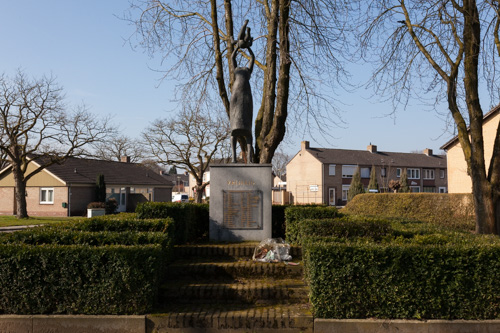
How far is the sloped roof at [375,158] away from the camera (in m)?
59.2

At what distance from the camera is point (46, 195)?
128ft

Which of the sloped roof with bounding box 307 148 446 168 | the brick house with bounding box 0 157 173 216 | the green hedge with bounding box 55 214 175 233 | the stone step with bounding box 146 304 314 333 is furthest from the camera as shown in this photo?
the sloped roof with bounding box 307 148 446 168

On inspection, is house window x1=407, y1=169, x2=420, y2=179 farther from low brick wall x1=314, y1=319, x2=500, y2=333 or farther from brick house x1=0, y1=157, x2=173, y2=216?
A: low brick wall x1=314, y1=319, x2=500, y2=333

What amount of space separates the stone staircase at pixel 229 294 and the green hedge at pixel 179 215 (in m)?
0.72

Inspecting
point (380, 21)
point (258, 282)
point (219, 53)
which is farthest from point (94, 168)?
point (258, 282)

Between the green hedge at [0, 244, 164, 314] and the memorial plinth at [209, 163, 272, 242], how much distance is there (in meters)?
4.06

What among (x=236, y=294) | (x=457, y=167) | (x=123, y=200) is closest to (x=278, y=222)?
(x=236, y=294)

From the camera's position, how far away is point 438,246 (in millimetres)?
5855

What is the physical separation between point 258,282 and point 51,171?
36555 mm

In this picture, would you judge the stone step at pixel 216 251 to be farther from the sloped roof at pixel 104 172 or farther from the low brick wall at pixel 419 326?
the sloped roof at pixel 104 172

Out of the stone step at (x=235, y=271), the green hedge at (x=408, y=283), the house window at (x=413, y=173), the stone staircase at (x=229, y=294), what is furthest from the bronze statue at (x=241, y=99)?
the house window at (x=413, y=173)

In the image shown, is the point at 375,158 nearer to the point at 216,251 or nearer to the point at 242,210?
the point at 242,210

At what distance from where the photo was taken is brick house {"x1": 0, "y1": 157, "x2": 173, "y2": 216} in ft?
124

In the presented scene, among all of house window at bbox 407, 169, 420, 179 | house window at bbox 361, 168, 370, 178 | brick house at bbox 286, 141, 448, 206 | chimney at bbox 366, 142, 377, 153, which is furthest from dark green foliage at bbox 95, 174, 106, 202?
house window at bbox 407, 169, 420, 179
